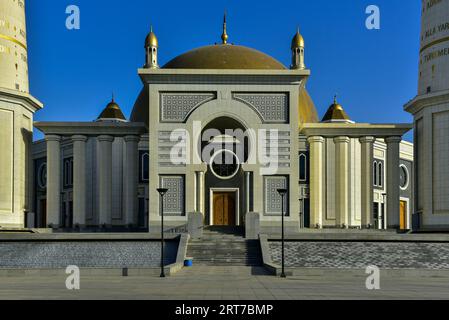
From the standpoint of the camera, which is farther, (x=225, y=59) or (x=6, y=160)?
(x=225, y=59)

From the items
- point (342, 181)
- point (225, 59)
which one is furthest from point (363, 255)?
point (225, 59)

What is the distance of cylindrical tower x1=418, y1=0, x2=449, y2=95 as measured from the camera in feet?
145

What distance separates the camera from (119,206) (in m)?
50.9

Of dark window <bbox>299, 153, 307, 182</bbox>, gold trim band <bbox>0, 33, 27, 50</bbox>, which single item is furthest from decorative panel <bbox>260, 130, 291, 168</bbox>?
gold trim band <bbox>0, 33, 27, 50</bbox>

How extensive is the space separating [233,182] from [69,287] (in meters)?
26.4

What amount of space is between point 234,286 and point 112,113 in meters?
41.9

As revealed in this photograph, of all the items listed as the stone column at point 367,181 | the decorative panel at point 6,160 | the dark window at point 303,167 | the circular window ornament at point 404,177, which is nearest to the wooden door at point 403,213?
the circular window ornament at point 404,177

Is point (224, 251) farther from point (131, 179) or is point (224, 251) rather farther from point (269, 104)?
point (131, 179)

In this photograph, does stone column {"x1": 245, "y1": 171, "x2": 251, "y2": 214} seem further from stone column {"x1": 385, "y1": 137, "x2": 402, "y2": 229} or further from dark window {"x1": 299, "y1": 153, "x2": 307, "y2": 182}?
dark window {"x1": 299, "y1": 153, "x2": 307, "y2": 182}

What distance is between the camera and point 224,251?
36906 millimetres

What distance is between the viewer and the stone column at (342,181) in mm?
51125
